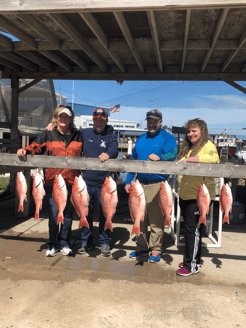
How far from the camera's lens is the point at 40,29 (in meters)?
4.42

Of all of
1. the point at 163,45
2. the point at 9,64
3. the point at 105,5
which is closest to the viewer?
the point at 105,5

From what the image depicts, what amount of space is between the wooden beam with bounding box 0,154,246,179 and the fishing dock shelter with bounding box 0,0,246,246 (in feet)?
0.04

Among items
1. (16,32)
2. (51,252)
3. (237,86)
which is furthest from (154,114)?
(237,86)

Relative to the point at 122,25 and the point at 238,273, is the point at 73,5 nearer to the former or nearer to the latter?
the point at 122,25

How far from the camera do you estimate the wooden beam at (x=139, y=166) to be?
9.93 ft

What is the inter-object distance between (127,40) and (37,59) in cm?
277

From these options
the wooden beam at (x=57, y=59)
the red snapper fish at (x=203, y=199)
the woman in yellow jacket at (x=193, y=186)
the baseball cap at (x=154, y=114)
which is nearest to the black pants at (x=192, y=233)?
the woman in yellow jacket at (x=193, y=186)

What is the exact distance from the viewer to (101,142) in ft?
13.1

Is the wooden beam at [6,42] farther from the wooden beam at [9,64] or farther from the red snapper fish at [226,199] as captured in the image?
the red snapper fish at [226,199]

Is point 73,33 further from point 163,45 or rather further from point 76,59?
point 163,45

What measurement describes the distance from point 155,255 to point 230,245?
1.67 meters

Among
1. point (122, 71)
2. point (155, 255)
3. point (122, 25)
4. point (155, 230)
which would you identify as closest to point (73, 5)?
point (122, 25)

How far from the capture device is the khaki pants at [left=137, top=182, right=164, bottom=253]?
3.89 meters

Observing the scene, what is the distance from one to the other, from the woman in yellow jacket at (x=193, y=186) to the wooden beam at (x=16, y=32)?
10.5ft
